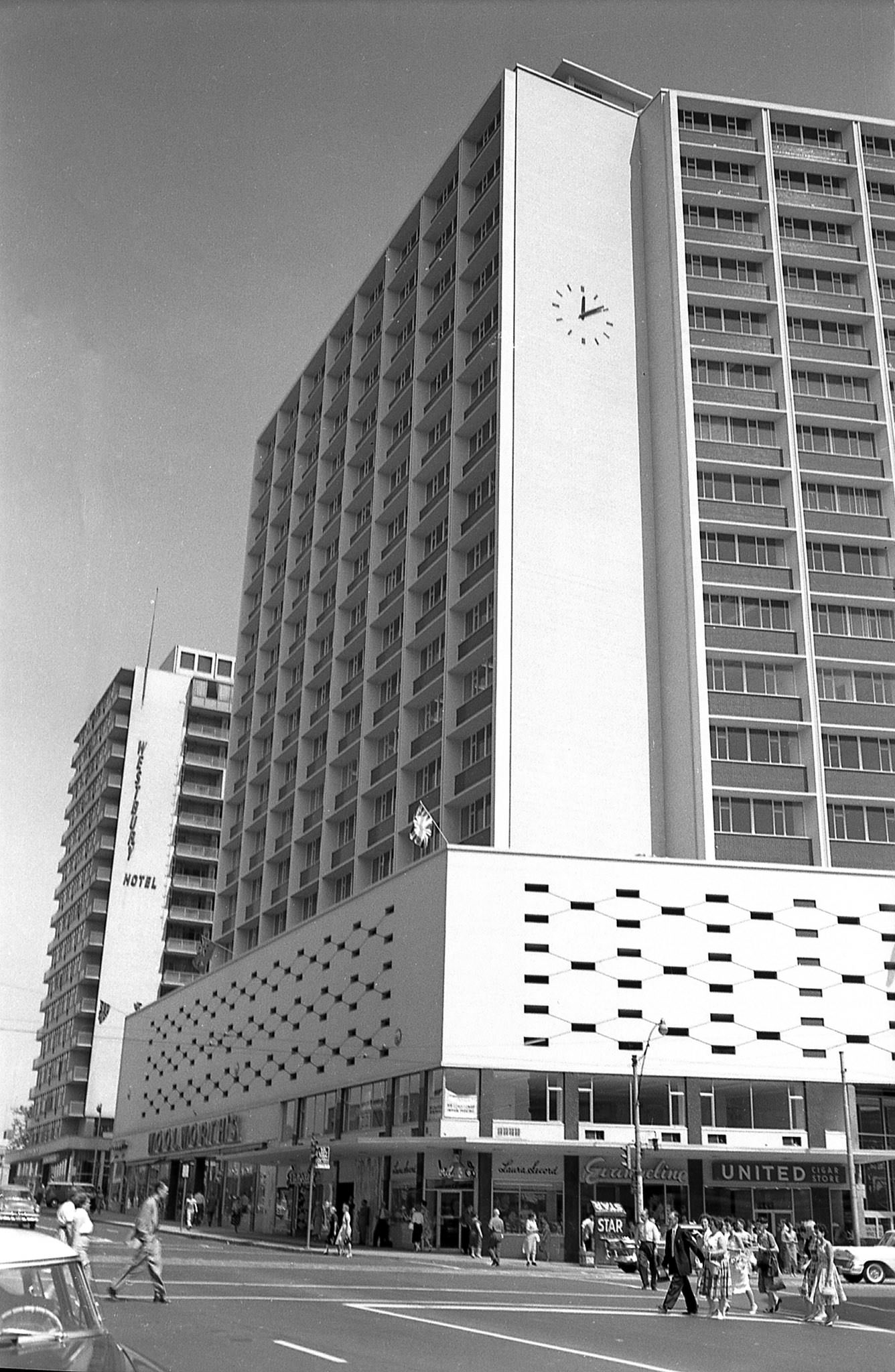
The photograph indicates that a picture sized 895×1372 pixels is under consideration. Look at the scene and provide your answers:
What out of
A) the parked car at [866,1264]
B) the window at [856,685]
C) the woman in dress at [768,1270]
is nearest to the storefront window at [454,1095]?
the woman in dress at [768,1270]

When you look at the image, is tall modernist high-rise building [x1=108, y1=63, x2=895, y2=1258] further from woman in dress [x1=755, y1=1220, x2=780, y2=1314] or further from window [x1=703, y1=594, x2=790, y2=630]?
woman in dress [x1=755, y1=1220, x2=780, y2=1314]

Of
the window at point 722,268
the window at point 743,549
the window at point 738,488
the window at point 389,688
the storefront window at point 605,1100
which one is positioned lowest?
the storefront window at point 605,1100

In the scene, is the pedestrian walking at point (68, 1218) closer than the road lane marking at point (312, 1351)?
No

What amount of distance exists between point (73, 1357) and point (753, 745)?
57.6 meters

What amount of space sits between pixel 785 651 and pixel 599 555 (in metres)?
10.5

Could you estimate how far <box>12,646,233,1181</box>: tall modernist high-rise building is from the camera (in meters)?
121

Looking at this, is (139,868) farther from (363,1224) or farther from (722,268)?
(722,268)

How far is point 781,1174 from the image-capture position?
178 feet

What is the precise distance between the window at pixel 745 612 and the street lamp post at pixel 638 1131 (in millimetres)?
→ 20775

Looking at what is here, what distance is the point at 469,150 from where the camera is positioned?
76.9m

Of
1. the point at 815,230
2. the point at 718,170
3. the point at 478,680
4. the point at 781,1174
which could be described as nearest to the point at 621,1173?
the point at 781,1174

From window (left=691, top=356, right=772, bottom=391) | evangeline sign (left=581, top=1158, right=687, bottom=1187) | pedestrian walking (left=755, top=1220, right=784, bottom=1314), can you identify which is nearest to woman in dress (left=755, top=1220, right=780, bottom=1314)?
pedestrian walking (left=755, top=1220, right=784, bottom=1314)

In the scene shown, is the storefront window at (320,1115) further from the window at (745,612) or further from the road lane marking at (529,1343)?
the road lane marking at (529,1343)

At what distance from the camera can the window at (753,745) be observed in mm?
62438
